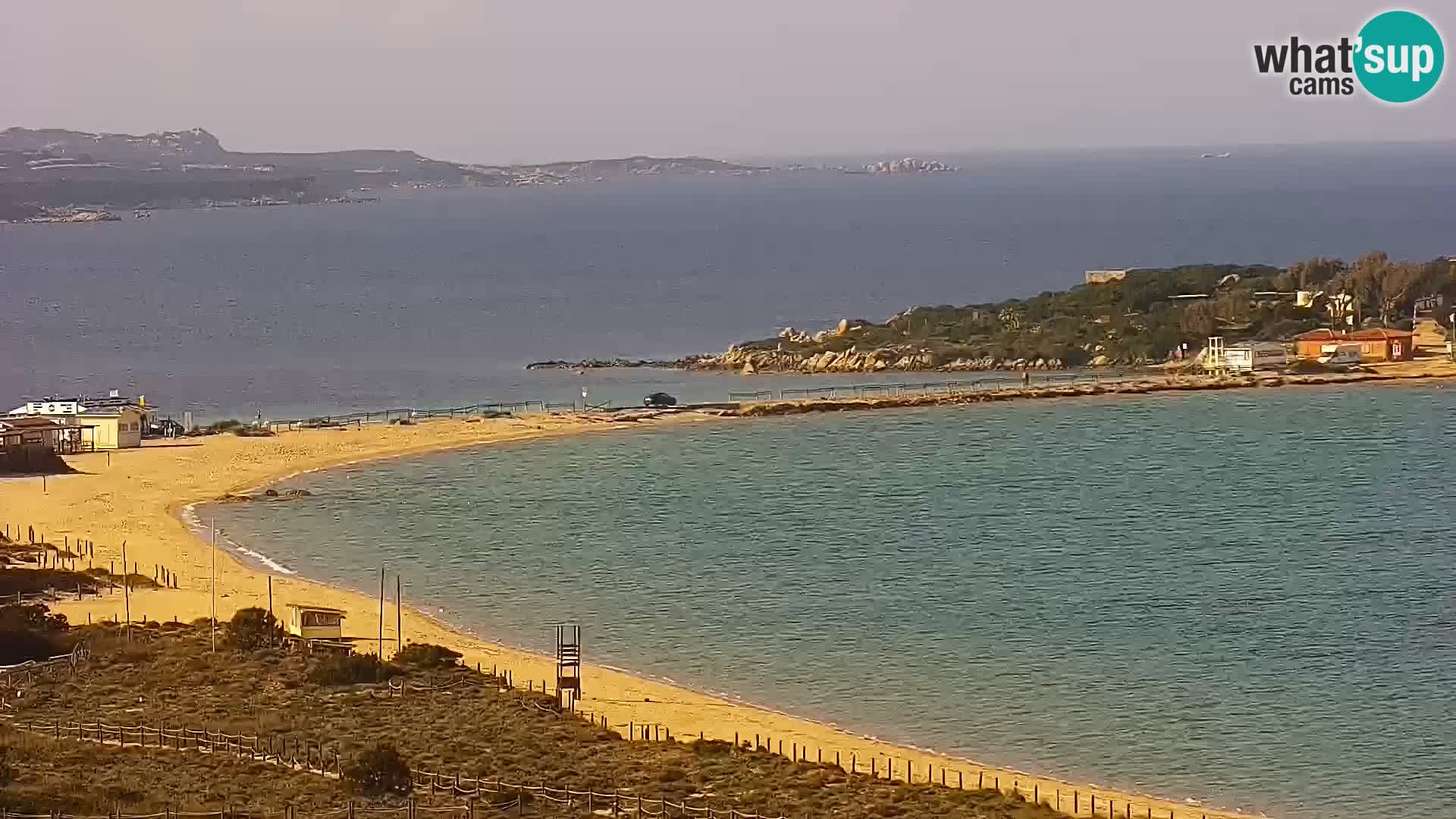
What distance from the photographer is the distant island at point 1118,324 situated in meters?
64.1

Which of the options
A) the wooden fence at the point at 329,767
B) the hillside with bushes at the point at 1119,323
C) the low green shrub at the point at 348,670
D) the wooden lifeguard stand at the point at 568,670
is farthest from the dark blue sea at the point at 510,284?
the wooden fence at the point at 329,767

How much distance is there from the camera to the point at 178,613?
1209 inches

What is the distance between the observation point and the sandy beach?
23.6 m

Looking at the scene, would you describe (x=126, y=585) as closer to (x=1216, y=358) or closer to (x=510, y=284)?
(x=1216, y=358)

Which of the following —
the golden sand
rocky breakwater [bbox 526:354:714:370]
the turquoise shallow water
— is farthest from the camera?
rocky breakwater [bbox 526:354:714:370]

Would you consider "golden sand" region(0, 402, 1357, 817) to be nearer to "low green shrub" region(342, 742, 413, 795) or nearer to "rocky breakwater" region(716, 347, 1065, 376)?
"low green shrub" region(342, 742, 413, 795)

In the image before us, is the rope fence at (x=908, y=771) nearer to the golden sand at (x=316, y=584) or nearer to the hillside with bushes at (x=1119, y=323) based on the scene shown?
the golden sand at (x=316, y=584)

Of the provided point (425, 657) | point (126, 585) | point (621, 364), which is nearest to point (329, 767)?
point (425, 657)

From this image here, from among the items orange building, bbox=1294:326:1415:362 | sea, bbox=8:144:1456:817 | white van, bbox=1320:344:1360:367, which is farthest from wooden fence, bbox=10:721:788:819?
orange building, bbox=1294:326:1415:362

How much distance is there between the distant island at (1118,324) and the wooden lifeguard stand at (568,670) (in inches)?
1416

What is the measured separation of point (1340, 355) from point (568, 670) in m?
38.6

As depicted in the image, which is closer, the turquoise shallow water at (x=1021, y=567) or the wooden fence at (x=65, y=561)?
the turquoise shallow water at (x=1021, y=567)

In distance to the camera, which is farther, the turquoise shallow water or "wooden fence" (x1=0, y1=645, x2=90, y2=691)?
"wooden fence" (x1=0, y1=645, x2=90, y2=691)

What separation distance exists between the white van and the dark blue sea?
16601 millimetres
